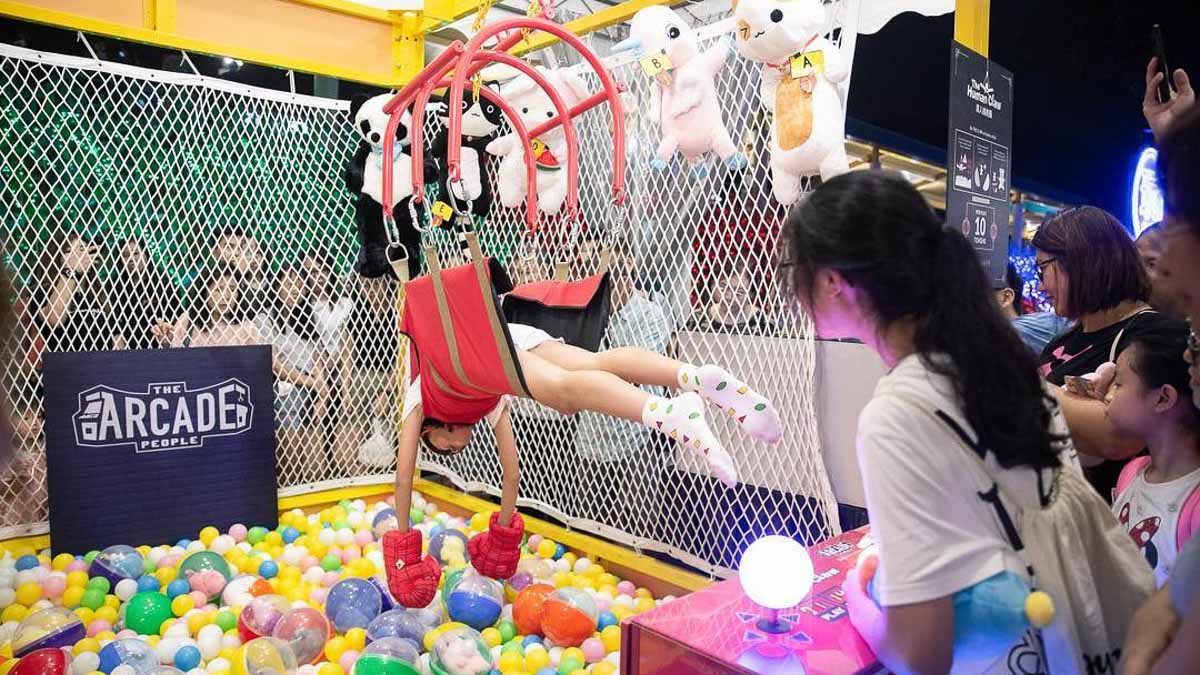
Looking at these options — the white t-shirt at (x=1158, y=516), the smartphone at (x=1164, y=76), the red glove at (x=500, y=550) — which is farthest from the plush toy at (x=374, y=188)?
the white t-shirt at (x=1158, y=516)

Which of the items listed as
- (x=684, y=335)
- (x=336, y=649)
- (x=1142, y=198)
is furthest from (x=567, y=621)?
(x=1142, y=198)

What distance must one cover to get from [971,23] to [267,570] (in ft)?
10.2

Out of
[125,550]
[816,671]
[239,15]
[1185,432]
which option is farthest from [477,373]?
[239,15]

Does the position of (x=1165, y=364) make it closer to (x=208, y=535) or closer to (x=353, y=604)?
(x=353, y=604)

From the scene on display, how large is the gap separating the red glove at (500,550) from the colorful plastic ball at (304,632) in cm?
58

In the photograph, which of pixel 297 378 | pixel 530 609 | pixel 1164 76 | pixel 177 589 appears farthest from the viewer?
pixel 297 378

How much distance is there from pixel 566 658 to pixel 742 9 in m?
2.00

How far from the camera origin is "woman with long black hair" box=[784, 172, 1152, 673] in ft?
3.48

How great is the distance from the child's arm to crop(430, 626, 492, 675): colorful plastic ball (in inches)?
24.6

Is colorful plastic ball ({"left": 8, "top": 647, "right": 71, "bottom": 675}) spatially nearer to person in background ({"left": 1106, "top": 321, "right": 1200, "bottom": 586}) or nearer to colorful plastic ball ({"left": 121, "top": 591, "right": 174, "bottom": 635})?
colorful plastic ball ({"left": 121, "top": 591, "right": 174, "bottom": 635})

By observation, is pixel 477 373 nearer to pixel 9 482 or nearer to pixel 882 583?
pixel 882 583

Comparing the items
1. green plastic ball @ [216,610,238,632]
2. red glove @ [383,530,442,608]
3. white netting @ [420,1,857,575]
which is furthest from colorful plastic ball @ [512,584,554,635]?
green plastic ball @ [216,610,238,632]

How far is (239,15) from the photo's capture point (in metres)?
4.07

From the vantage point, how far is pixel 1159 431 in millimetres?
1574
